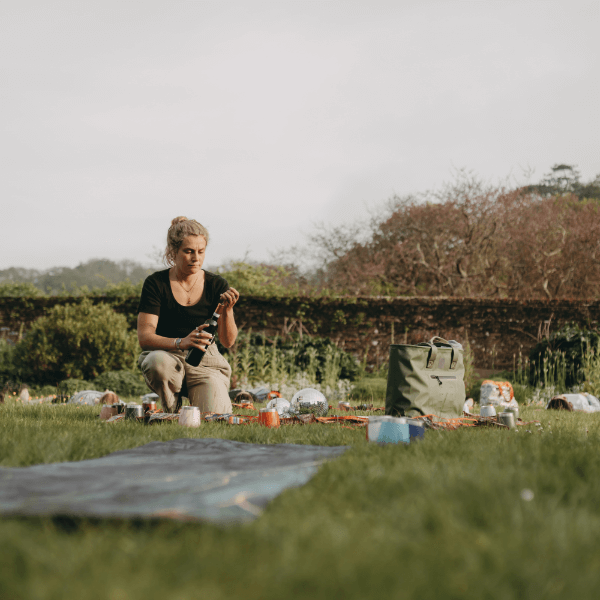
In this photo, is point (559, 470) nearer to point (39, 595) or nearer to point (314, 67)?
point (39, 595)

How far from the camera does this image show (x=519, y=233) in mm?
13359

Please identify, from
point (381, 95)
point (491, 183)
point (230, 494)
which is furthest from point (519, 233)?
point (230, 494)

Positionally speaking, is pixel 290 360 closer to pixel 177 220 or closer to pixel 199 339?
pixel 177 220

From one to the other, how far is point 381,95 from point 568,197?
500 inches

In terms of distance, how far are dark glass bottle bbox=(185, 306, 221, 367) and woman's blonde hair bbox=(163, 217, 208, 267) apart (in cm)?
62

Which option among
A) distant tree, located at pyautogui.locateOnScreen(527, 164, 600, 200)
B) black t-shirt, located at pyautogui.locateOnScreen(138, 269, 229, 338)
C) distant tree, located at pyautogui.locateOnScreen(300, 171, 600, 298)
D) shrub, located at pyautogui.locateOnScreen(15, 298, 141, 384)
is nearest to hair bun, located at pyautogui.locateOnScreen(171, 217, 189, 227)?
Answer: black t-shirt, located at pyautogui.locateOnScreen(138, 269, 229, 338)

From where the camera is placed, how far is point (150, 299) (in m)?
4.22

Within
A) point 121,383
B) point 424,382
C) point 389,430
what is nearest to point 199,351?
point 424,382

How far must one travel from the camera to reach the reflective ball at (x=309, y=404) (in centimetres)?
459

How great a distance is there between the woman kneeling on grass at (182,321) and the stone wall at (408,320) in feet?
16.8

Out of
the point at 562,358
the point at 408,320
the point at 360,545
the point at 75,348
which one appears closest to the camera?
the point at 360,545

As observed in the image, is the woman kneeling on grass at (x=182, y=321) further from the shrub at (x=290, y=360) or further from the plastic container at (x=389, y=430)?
the shrub at (x=290, y=360)

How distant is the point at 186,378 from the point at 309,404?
3.53 feet

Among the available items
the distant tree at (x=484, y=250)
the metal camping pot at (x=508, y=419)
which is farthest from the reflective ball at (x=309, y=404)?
the distant tree at (x=484, y=250)
